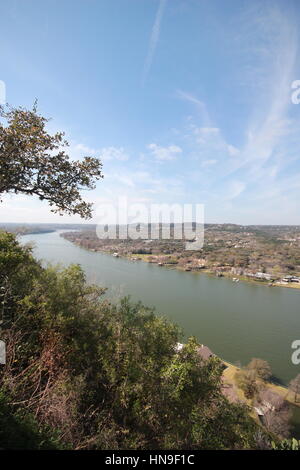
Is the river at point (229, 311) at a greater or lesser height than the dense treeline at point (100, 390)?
lesser

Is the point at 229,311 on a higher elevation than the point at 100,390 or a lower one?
lower

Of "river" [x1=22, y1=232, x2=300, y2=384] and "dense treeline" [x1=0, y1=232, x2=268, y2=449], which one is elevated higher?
"dense treeline" [x1=0, y1=232, x2=268, y2=449]

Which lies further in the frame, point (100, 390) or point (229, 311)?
point (229, 311)

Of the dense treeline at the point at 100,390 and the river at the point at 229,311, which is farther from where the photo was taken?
the river at the point at 229,311

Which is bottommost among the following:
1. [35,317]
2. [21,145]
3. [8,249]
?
[35,317]

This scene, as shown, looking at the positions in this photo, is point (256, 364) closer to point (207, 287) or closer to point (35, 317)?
point (35, 317)

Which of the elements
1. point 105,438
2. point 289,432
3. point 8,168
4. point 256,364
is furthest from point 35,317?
Answer: point 256,364

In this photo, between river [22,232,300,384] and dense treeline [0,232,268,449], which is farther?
river [22,232,300,384]
